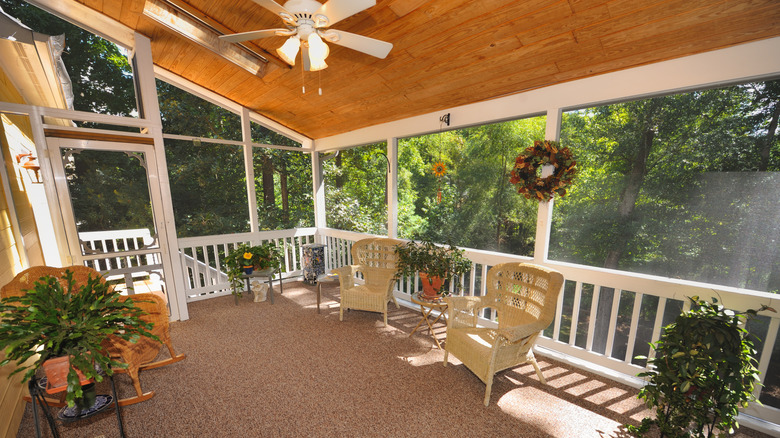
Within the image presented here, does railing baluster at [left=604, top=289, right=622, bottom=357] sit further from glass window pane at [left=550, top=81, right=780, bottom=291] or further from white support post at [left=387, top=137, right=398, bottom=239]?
white support post at [left=387, top=137, right=398, bottom=239]

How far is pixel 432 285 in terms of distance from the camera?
2.98m

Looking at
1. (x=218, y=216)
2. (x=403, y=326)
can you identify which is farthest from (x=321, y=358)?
(x=218, y=216)

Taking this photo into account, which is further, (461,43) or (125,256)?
(125,256)

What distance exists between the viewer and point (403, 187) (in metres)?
5.98

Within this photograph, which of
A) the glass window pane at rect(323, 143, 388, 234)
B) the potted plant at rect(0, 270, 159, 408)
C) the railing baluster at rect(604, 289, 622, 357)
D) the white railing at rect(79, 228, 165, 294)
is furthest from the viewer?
the glass window pane at rect(323, 143, 388, 234)

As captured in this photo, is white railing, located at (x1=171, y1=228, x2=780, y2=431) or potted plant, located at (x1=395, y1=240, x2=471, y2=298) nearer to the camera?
white railing, located at (x1=171, y1=228, x2=780, y2=431)

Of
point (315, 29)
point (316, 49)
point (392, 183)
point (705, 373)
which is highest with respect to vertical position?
point (315, 29)

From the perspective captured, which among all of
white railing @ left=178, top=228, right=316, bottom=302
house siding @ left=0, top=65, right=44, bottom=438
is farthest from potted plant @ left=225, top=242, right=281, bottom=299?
house siding @ left=0, top=65, right=44, bottom=438

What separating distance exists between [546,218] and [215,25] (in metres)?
3.71

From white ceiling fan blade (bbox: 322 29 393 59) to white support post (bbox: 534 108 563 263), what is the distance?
5.41 feet

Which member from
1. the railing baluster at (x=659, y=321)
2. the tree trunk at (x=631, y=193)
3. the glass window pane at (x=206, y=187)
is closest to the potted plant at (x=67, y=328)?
the railing baluster at (x=659, y=321)

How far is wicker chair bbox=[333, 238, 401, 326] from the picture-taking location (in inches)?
130

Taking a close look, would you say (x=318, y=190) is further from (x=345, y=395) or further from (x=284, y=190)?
(x=345, y=395)

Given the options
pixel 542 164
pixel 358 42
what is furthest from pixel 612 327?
pixel 358 42
